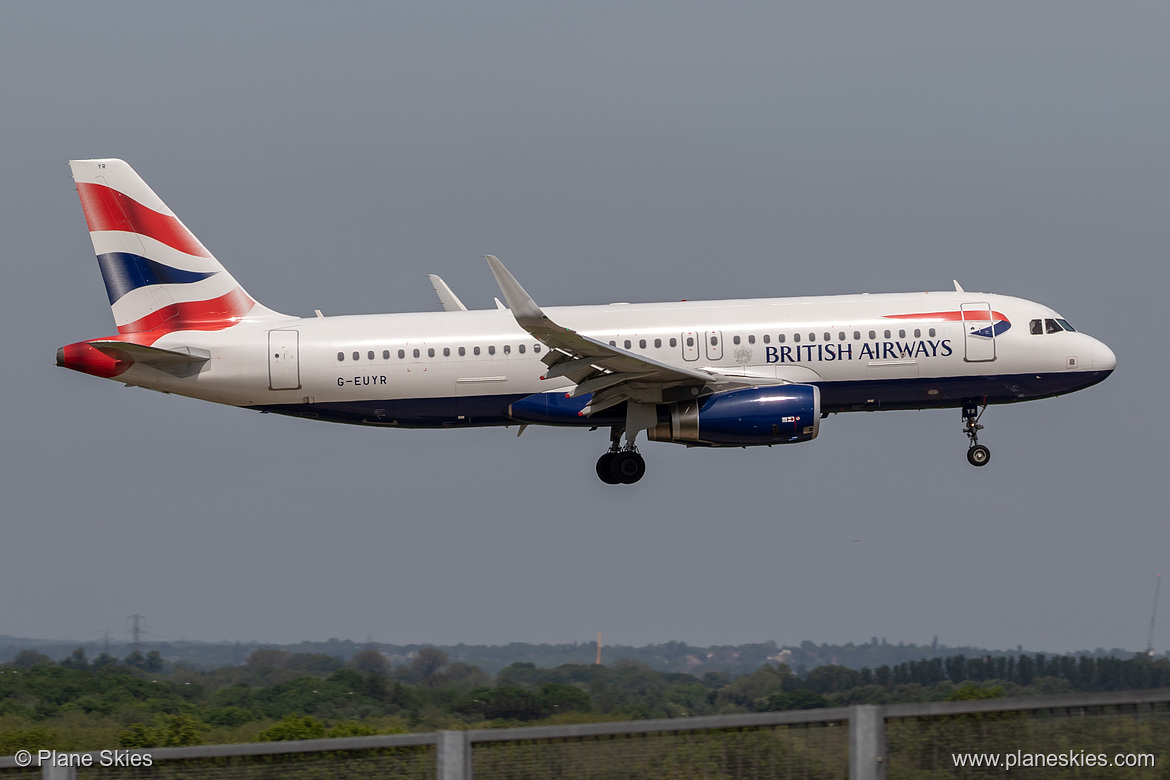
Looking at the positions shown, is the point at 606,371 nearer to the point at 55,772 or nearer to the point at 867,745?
the point at 55,772

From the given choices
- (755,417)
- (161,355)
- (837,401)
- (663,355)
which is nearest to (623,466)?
(663,355)

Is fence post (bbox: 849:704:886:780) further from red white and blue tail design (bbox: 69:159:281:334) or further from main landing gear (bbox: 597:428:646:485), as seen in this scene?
red white and blue tail design (bbox: 69:159:281:334)

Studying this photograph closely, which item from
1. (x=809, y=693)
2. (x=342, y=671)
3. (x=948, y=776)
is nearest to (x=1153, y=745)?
(x=948, y=776)

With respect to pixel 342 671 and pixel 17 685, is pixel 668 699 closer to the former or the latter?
pixel 342 671

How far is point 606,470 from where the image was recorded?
111ft

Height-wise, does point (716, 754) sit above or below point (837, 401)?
below

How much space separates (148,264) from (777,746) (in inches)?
1117

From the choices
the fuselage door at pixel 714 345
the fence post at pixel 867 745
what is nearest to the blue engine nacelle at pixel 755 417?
the fuselage door at pixel 714 345

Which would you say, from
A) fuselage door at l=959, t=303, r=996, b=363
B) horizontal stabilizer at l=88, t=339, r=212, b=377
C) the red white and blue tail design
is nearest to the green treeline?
horizontal stabilizer at l=88, t=339, r=212, b=377

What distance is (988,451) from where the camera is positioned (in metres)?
33.8

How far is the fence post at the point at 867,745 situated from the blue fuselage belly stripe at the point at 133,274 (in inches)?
1098

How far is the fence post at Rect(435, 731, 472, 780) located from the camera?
A: 10172 mm

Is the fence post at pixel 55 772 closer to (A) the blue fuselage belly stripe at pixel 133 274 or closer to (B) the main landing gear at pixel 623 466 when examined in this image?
(B) the main landing gear at pixel 623 466

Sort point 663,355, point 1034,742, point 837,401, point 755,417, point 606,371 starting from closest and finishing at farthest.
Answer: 1. point 1034,742
2. point 755,417
3. point 606,371
4. point 663,355
5. point 837,401
